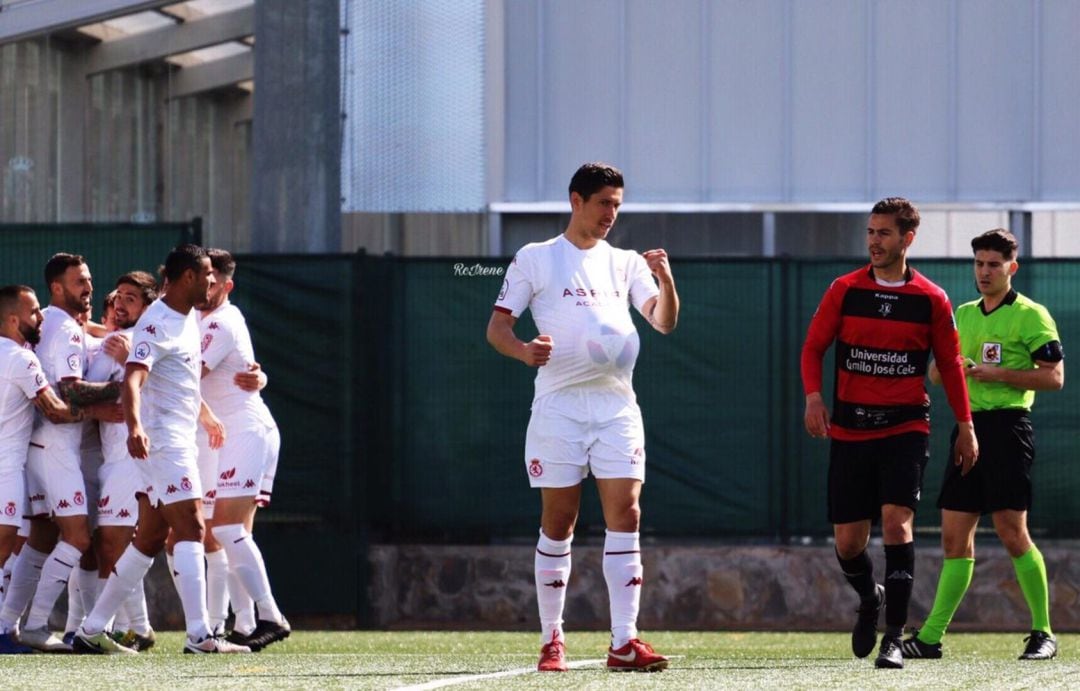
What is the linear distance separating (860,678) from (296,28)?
822 cm

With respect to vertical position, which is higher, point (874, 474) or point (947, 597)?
point (874, 474)

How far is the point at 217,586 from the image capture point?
11.4 metres

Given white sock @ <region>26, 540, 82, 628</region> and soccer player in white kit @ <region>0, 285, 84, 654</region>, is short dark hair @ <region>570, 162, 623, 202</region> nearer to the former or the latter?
soccer player in white kit @ <region>0, 285, 84, 654</region>

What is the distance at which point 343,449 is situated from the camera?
563 inches

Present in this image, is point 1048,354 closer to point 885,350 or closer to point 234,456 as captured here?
point 885,350

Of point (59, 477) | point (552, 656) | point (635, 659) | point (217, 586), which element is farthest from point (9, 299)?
point (635, 659)

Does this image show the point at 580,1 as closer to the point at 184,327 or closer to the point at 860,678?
the point at 184,327

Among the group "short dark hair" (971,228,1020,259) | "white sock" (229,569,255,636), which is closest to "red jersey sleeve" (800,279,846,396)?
"short dark hair" (971,228,1020,259)

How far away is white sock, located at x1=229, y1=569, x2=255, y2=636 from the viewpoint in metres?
11.2

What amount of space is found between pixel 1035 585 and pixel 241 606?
13.4ft

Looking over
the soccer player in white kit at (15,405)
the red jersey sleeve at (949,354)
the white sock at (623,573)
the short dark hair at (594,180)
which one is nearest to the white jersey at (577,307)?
the short dark hair at (594,180)

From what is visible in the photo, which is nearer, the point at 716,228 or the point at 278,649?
the point at 278,649

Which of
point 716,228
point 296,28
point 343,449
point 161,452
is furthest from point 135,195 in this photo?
point 161,452

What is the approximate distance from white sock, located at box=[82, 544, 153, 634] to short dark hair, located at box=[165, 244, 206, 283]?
140 centimetres
